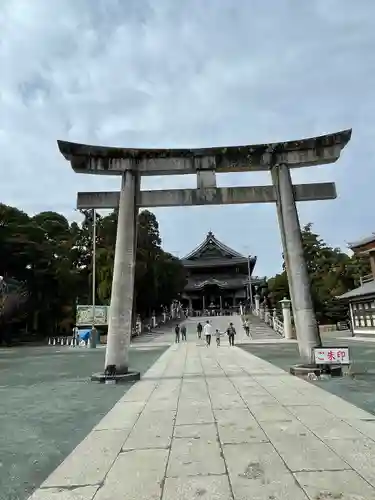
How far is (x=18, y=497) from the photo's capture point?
373cm

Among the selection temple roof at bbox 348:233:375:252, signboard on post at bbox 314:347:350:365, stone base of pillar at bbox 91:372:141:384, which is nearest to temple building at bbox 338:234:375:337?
temple roof at bbox 348:233:375:252

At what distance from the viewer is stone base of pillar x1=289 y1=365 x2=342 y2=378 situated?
402 inches

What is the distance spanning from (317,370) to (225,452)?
20.8 feet

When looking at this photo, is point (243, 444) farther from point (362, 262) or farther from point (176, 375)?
point (362, 262)

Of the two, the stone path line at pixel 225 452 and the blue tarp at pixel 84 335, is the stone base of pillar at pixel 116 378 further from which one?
the blue tarp at pixel 84 335

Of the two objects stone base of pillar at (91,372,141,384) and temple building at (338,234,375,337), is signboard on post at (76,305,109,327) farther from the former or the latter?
stone base of pillar at (91,372,141,384)

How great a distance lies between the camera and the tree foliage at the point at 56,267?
126 feet

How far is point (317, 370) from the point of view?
1026 centimetres

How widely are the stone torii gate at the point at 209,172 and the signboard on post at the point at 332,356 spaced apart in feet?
5.76

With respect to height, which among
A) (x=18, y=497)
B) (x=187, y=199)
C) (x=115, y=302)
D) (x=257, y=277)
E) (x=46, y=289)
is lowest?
(x=18, y=497)

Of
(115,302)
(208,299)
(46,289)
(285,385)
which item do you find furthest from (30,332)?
(285,385)

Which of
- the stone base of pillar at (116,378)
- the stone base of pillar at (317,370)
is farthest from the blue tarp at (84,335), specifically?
the stone base of pillar at (317,370)

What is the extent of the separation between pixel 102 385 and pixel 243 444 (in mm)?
6057

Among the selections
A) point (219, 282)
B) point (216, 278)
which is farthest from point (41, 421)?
point (216, 278)
